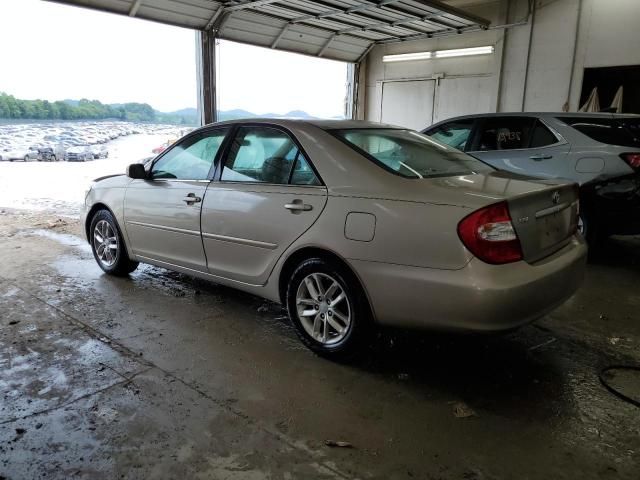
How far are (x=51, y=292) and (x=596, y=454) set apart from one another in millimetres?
4267

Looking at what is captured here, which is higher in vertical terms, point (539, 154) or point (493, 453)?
point (539, 154)

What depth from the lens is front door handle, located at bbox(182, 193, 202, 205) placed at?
376cm

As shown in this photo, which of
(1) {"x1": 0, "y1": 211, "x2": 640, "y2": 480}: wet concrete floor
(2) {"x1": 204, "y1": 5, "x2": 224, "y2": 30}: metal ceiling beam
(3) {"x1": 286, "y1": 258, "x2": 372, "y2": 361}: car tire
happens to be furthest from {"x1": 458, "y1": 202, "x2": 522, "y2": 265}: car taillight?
(2) {"x1": 204, "y1": 5, "x2": 224, "y2": 30}: metal ceiling beam

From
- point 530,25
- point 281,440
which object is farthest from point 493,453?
point 530,25

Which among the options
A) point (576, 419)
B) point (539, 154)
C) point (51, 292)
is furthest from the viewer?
point (539, 154)

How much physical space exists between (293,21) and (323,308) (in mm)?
8658

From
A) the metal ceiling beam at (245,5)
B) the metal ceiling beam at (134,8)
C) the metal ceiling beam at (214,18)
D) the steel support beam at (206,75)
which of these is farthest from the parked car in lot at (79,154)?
the metal ceiling beam at (245,5)

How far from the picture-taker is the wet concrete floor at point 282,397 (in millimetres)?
2164

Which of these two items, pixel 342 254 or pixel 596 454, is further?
pixel 342 254

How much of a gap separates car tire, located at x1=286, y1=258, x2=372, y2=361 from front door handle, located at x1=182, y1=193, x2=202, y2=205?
42.1 inches

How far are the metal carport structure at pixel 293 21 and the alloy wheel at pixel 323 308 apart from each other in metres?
6.69

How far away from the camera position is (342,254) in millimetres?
2859

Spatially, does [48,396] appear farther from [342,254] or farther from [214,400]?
[342,254]

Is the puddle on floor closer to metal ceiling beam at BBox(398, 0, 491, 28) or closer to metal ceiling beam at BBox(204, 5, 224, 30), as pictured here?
metal ceiling beam at BBox(204, 5, 224, 30)
